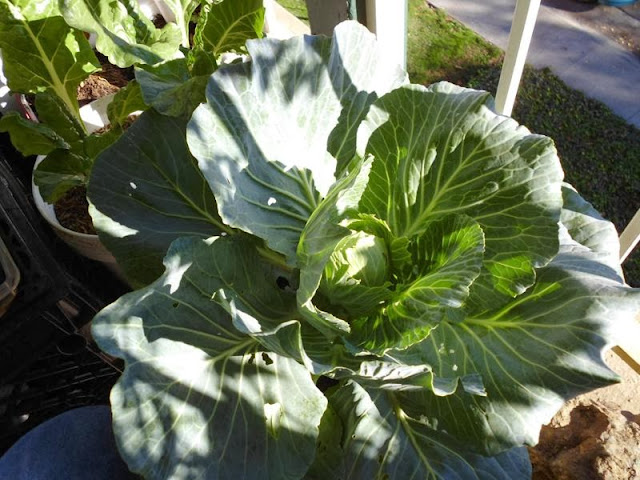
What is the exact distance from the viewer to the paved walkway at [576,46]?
7.11 ft

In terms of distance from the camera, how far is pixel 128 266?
1.03 meters

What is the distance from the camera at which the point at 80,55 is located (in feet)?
4.10

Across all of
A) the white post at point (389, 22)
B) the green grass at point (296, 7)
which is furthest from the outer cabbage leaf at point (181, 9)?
the green grass at point (296, 7)

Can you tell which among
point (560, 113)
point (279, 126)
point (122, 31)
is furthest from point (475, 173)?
point (560, 113)

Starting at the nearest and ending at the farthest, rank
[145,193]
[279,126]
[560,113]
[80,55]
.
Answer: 1. [279,126]
2. [145,193]
3. [80,55]
4. [560,113]

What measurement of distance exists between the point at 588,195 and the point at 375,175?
4.17ft

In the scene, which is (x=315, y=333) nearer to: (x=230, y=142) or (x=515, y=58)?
(x=230, y=142)

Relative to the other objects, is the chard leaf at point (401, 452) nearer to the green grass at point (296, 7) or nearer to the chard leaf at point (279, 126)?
the chard leaf at point (279, 126)

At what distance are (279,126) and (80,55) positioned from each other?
0.60 m

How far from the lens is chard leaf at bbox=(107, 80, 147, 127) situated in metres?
1.27

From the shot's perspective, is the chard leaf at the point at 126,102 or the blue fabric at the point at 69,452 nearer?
the blue fabric at the point at 69,452

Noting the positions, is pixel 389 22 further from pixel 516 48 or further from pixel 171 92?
pixel 171 92

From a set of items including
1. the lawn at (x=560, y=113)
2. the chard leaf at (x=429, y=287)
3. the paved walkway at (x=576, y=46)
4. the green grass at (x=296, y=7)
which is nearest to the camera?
the chard leaf at (x=429, y=287)

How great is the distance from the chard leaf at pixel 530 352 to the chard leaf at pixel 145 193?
46cm
